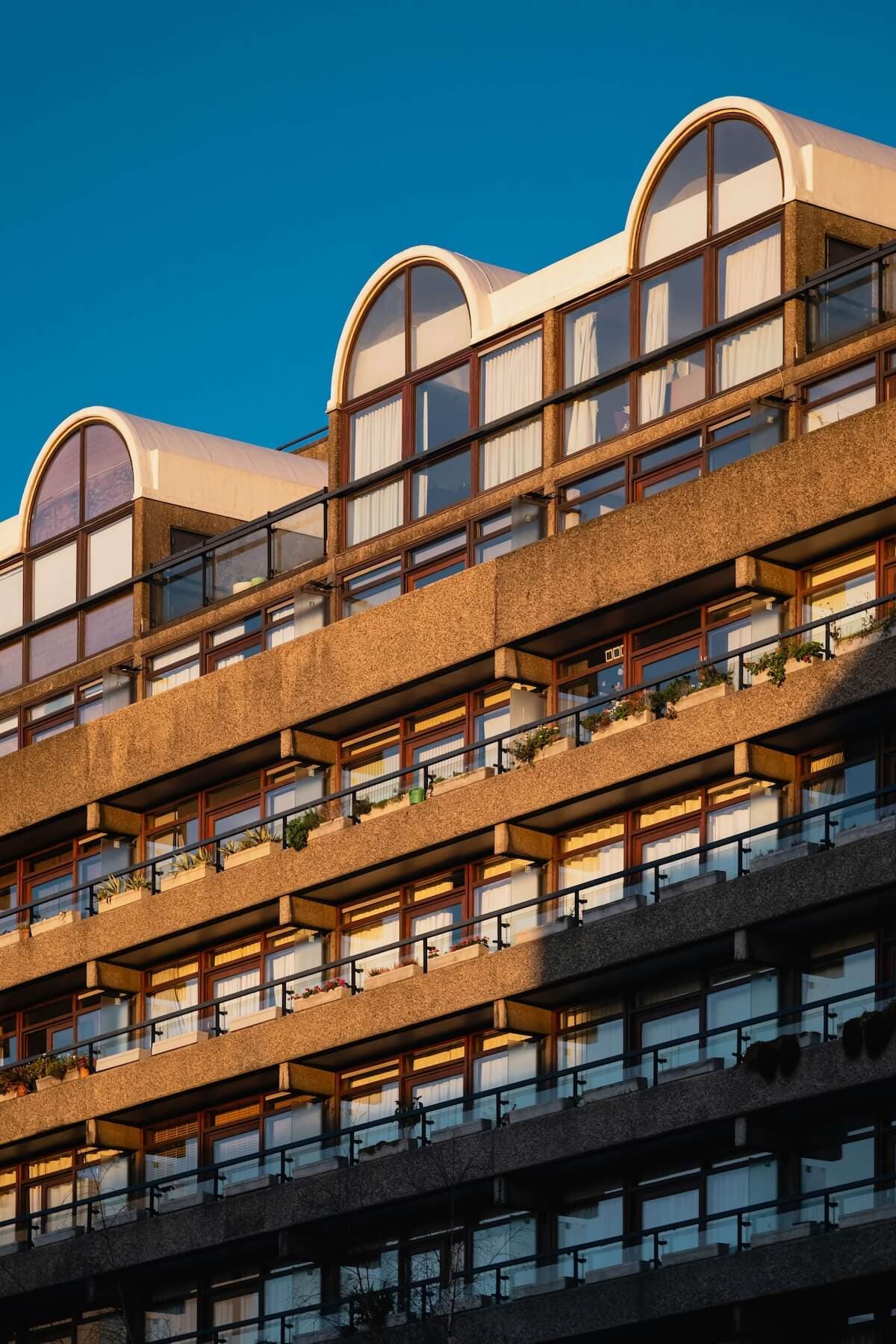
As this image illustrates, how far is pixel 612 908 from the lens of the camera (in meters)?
54.8

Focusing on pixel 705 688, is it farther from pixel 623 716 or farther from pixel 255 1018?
pixel 255 1018

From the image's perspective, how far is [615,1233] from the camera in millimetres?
53344

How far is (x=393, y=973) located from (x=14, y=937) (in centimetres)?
1159

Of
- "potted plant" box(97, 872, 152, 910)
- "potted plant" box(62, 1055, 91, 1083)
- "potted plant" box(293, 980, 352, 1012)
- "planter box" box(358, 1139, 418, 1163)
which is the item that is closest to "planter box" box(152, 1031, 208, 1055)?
"potted plant" box(62, 1055, 91, 1083)

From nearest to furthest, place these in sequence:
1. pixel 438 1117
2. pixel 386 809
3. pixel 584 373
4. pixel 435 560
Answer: pixel 438 1117 < pixel 584 373 < pixel 386 809 < pixel 435 560

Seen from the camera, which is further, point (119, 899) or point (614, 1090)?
point (119, 899)

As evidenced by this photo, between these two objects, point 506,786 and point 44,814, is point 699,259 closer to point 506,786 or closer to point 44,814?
point 506,786

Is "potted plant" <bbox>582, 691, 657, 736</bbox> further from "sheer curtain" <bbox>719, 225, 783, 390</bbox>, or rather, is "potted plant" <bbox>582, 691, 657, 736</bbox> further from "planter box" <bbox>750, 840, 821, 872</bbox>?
"sheer curtain" <bbox>719, 225, 783, 390</bbox>

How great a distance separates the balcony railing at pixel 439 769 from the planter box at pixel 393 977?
312cm

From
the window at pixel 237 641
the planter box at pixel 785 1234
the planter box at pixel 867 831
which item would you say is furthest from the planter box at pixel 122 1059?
the planter box at pixel 867 831

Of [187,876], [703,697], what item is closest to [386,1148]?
[187,876]

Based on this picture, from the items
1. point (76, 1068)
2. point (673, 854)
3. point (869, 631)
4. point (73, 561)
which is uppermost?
point (73, 561)

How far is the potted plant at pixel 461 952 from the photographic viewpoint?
188ft

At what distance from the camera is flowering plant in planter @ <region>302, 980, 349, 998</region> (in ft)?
197
